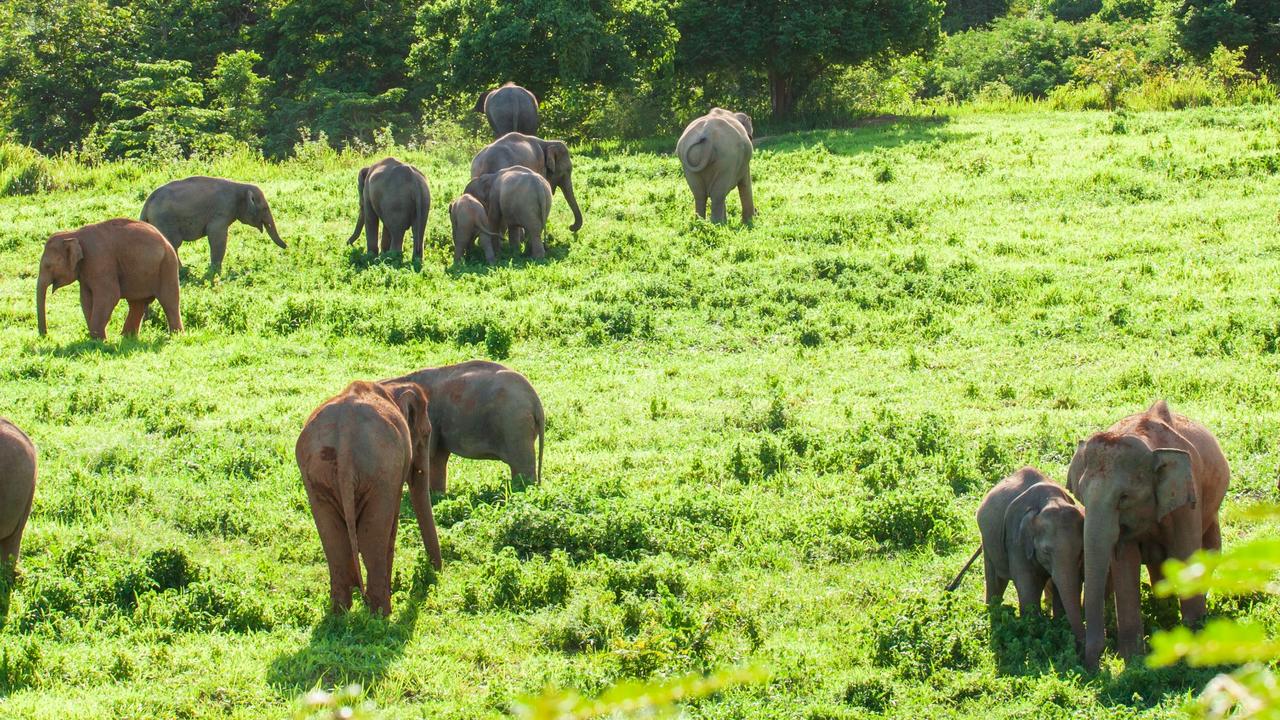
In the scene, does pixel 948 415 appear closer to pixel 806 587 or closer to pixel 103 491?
pixel 806 587

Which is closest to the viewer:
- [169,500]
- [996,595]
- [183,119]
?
[996,595]

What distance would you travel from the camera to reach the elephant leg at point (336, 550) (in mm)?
8070

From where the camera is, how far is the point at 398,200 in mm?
18984

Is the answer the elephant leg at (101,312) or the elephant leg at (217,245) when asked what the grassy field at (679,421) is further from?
the elephant leg at (217,245)

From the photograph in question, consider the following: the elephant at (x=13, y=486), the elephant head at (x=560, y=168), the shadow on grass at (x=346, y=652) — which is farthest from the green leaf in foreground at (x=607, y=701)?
the elephant head at (x=560, y=168)

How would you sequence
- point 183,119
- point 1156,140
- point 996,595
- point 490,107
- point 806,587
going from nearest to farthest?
point 996,595, point 806,587, point 1156,140, point 490,107, point 183,119

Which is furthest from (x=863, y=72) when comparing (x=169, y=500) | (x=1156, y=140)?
(x=169, y=500)

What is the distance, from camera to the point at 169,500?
10445 millimetres

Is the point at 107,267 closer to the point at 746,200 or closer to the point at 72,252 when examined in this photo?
the point at 72,252

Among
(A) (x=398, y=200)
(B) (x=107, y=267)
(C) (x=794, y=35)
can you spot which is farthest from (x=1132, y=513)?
(C) (x=794, y=35)

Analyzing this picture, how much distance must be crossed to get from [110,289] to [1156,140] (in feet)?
56.2

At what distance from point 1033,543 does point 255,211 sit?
13.8 m

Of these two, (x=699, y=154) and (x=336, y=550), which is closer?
(x=336, y=550)

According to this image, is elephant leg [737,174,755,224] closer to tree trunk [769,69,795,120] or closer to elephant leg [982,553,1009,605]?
tree trunk [769,69,795,120]
